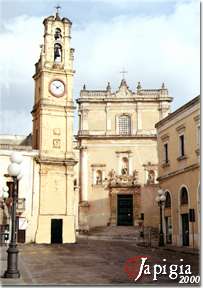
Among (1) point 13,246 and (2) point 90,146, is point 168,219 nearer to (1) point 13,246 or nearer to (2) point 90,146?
(2) point 90,146

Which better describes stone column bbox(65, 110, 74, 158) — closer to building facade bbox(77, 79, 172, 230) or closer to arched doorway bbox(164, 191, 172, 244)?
arched doorway bbox(164, 191, 172, 244)

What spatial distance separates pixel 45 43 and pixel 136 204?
15818 mm

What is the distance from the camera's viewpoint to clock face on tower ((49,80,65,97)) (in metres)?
31.7

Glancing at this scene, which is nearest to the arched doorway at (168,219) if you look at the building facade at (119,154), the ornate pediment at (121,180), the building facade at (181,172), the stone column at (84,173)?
the building facade at (181,172)

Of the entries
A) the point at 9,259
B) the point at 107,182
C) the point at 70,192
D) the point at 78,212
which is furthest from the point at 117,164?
the point at 9,259

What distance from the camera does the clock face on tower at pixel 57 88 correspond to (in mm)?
31703

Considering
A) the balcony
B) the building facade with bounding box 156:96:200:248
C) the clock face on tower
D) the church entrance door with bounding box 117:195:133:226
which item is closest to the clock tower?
the clock face on tower

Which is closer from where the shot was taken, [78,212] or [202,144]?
[202,144]

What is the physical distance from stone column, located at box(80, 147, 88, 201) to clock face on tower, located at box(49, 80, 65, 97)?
11.4 m

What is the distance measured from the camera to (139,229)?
3831cm

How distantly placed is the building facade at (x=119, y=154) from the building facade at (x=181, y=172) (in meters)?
12.5

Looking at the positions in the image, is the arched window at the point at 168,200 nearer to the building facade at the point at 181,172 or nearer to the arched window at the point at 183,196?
the building facade at the point at 181,172

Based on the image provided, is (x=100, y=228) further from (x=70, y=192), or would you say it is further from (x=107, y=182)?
(x=70, y=192)

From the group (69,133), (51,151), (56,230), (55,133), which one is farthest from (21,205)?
(69,133)
